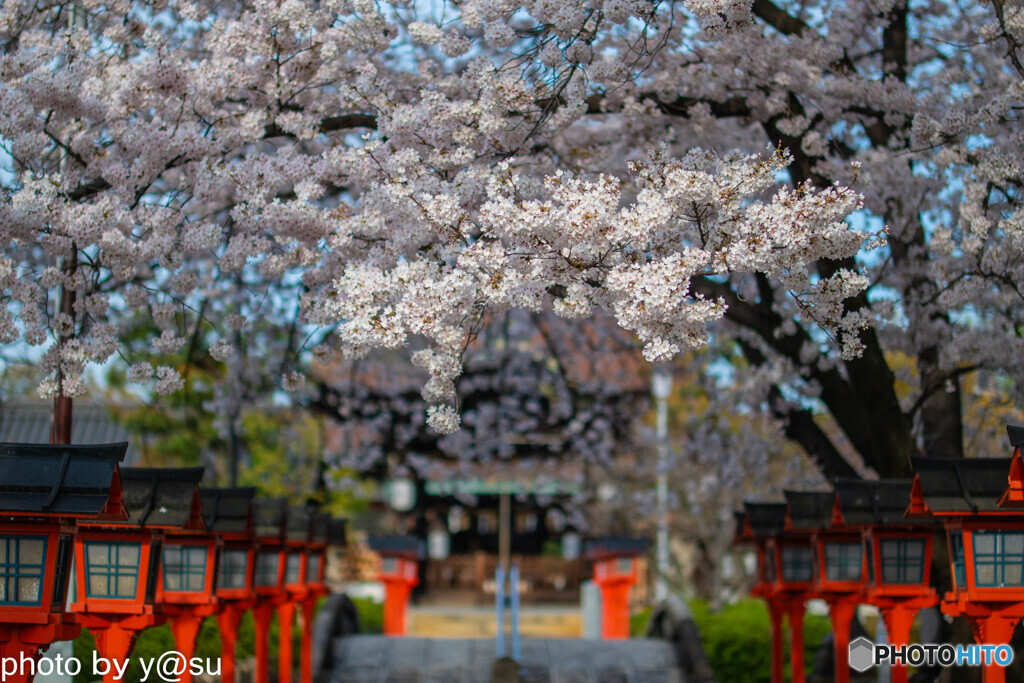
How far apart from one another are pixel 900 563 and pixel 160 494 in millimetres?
5363

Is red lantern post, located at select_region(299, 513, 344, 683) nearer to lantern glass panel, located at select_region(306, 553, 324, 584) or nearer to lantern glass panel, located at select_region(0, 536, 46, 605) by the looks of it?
lantern glass panel, located at select_region(306, 553, 324, 584)

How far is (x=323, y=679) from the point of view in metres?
13.9

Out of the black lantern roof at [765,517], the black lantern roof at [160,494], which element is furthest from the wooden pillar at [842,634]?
the black lantern roof at [160,494]

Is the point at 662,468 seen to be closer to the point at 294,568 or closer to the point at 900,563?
the point at 294,568

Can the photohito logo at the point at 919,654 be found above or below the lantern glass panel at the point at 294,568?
below

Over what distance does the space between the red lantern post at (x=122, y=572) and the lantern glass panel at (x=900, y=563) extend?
5073 mm

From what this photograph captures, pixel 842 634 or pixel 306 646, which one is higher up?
pixel 842 634

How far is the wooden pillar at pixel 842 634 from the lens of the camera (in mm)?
8977

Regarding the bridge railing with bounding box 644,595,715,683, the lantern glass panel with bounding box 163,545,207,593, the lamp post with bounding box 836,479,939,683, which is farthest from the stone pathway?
the lantern glass panel with bounding box 163,545,207,593

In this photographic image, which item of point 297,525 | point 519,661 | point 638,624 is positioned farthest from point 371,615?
point 297,525

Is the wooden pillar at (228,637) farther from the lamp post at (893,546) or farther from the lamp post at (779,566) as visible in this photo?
the lamp post at (893,546)

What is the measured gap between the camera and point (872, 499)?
26.2ft

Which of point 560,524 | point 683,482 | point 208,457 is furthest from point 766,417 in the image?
point 560,524

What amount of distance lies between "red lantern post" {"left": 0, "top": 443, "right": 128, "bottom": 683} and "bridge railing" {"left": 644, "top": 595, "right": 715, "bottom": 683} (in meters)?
9.20
